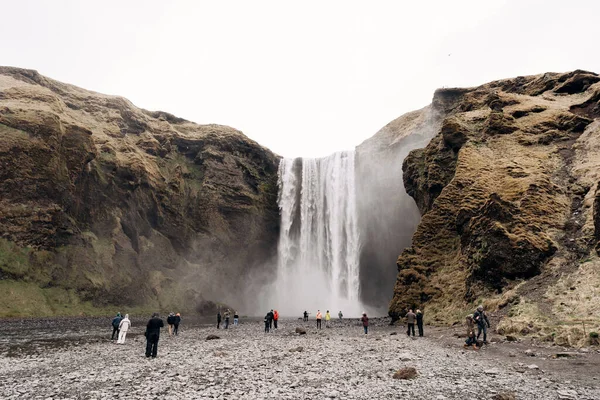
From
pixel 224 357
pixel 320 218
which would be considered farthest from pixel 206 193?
pixel 224 357

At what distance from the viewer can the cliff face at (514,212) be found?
68.2ft

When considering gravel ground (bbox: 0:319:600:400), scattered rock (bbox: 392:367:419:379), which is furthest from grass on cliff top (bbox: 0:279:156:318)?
scattered rock (bbox: 392:367:419:379)

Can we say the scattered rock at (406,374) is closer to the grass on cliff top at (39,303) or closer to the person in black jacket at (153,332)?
the person in black jacket at (153,332)

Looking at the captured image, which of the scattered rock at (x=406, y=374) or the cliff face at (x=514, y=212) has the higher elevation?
the cliff face at (x=514, y=212)

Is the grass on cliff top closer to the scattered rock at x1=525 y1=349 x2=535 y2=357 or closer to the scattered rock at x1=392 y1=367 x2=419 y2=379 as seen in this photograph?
the scattered rock at x1=392 y1=367 x2=419 y2=379

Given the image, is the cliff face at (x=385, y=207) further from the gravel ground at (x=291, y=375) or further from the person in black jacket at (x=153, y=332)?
the person in black jacket at (x=153, y=332)

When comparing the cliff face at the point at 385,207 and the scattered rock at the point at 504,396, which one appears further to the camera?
the cliff face at the point at 385,207

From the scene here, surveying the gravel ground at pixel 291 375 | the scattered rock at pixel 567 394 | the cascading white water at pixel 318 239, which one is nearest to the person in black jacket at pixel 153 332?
the gravel ground at pixel 291 375

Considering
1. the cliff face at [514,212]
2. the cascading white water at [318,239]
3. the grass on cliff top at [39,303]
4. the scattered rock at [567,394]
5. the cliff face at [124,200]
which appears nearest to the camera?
the scattered rock at [567,394]

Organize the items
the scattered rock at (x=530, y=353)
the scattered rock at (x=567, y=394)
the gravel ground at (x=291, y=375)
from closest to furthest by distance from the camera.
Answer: the scattered rock at (x=567, y=394)
the gravel ground at (x=291, y=375)
the scattered rock at (x=530, y=353)

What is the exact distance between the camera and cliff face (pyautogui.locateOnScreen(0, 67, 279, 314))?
52094 mm

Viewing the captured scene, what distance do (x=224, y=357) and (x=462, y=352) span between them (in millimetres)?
9993

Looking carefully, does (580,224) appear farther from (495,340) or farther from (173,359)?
(173,359)

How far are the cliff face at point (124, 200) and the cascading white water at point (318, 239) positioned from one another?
4765 millimetres
